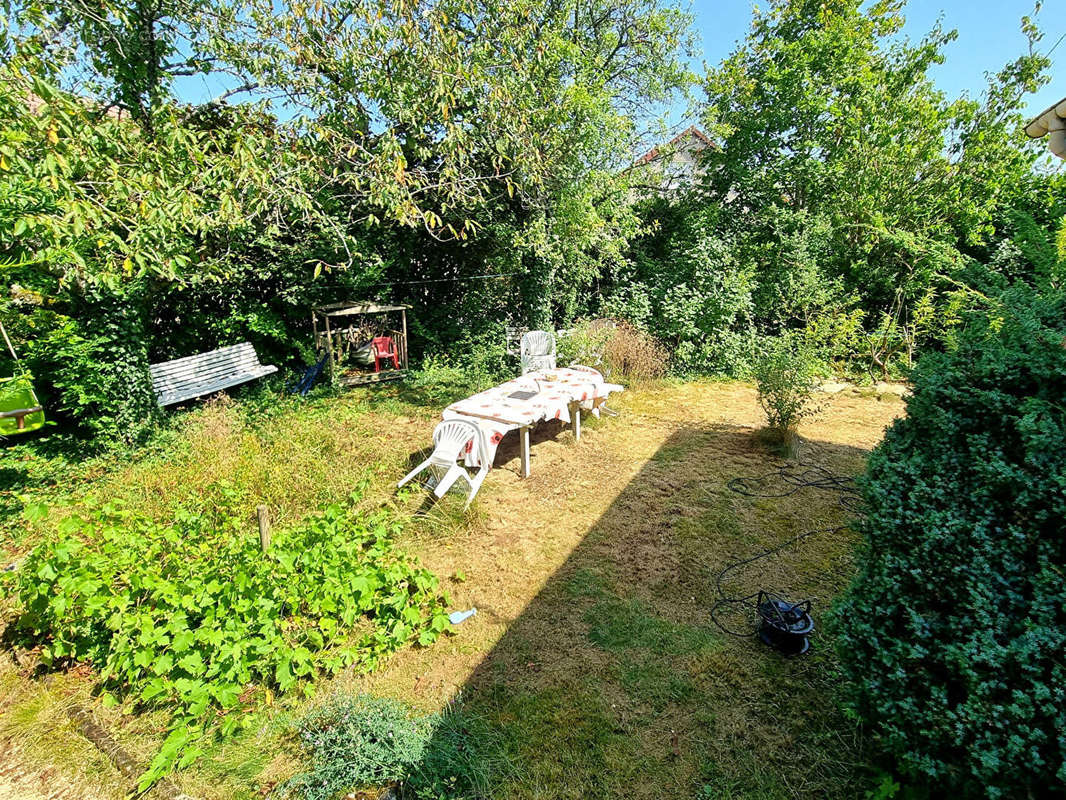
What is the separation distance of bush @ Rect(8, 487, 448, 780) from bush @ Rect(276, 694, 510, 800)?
0.34m

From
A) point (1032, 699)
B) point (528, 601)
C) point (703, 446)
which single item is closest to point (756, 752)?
point (1032, 699)

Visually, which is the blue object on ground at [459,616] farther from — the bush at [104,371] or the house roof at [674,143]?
the house roof at [674,143]

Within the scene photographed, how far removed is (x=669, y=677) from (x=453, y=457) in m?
2.42

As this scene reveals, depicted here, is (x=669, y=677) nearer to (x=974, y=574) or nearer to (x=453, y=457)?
(x=974, y=574)

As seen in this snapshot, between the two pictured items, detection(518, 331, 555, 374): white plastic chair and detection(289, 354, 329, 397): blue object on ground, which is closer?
detection(518, 331, 555, 374): white plastic chair

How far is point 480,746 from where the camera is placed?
7.77ft

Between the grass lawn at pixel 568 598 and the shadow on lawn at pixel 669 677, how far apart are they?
11mm

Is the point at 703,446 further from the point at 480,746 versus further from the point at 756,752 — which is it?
the point at 480,746

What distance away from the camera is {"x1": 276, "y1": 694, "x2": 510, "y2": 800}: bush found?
2.16 m

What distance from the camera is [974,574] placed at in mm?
1784

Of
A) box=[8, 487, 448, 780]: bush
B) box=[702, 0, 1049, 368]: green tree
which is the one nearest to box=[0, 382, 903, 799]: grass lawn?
box=[8, 487, 448, 780]: bush

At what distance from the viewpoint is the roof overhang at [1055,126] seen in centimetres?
281

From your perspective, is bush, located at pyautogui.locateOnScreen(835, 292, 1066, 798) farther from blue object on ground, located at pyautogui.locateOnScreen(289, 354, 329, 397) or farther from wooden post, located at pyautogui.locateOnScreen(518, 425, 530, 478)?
blue object on ground, located at pyautogui.locateOnScreen(289, 354, 329, 397)

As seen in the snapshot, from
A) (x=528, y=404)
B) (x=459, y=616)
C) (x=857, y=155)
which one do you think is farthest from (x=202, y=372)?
(x=857, y=155)
